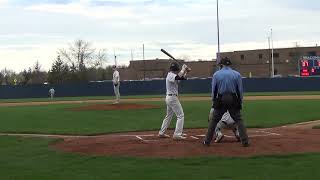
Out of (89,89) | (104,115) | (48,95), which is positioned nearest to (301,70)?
(89,89)

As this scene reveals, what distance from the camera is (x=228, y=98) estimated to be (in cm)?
1077

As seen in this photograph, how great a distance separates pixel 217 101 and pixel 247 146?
3.53 feet

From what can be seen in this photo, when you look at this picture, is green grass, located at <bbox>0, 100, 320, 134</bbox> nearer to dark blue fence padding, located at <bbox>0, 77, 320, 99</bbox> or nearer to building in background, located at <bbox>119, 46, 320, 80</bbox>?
dark blue fence padding, located at <bbox>0, 77, 320, 99</bbox>

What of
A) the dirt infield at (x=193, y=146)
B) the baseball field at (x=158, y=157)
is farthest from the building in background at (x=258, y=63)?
the dirt infield at (x=193, y=146)

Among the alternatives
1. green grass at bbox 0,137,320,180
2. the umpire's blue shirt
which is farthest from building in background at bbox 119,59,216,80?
green grass at bbox 0,137,320,180

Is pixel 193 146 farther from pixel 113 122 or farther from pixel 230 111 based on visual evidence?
pixel 113 122

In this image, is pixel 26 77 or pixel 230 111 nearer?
pixel 230 111

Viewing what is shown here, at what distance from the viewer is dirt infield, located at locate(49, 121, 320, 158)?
401 inches

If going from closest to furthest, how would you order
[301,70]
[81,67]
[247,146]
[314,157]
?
[314,157], [247,146], [301,70], [81,67]

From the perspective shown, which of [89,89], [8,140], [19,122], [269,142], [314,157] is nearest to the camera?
[314,157]

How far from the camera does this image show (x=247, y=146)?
10758 millimetres

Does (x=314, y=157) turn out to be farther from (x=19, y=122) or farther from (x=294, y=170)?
(x=19, y=122)

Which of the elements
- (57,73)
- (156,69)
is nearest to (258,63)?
(156,69)

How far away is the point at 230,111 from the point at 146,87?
46.1 m
